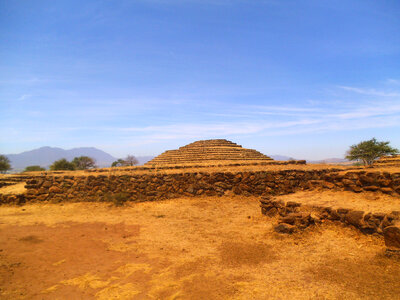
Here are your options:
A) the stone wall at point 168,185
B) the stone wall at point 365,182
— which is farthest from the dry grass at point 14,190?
the stone wall at point 365,182

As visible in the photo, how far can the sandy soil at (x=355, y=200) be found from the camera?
502cm

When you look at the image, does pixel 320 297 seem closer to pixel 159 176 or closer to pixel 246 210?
pixel 246 210

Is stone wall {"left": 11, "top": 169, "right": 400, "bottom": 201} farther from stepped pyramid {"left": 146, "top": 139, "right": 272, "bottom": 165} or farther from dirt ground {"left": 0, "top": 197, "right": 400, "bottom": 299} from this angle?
stepped pyramid {"left": 146, "top": 139, "right": 272, "bottom": 165}

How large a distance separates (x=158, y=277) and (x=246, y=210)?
196 inches

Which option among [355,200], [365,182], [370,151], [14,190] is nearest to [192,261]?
[355,200]

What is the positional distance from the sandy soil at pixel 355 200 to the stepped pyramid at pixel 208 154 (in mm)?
12330

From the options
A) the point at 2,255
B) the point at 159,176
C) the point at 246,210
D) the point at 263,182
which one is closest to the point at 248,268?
the point at 246,210

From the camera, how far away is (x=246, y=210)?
835cm

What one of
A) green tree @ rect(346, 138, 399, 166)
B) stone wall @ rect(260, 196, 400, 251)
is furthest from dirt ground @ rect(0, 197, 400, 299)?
green tree @ rect(346, 138, 399, 166)

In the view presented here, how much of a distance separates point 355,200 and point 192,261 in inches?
171

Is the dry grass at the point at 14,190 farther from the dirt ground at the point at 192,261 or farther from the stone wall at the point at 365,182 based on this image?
the stone wall at the point at 365,182

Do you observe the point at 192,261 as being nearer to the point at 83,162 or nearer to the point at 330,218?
the point at 330,218

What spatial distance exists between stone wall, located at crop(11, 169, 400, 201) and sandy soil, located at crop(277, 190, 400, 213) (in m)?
1.92

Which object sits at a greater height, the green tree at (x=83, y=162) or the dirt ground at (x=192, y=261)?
the green tree at (x=83, y=162)
